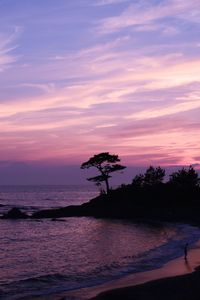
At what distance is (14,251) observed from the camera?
131 ft

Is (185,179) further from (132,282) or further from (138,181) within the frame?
(132,282)

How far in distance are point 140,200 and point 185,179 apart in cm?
896

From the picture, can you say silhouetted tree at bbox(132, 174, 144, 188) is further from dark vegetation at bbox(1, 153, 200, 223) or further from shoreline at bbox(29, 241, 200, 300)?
shoreline at bbox(29, 241, 200, 300)

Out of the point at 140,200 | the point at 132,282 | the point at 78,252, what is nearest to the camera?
the point at 132,282

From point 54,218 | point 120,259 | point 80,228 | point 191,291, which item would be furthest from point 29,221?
point 191,291

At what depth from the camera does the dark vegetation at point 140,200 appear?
7419 centimetres

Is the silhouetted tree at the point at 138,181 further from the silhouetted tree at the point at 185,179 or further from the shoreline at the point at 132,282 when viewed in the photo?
the shoreline at the point at 132,282

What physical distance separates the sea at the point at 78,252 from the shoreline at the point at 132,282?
836 millimetres

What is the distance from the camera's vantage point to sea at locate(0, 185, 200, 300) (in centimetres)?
2616

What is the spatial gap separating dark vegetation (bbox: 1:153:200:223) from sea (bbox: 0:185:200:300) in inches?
399

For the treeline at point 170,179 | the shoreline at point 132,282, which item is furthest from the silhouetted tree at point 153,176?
the shoreline at point 132,282

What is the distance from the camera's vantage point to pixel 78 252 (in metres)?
38.2

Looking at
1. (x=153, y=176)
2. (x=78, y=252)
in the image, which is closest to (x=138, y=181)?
(x=153, y=176)

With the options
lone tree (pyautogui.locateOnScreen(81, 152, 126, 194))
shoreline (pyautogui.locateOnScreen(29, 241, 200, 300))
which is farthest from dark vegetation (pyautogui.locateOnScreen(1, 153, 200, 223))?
shoreline (pyautogui.locateOnScreen(29, 241, 200, 300))
